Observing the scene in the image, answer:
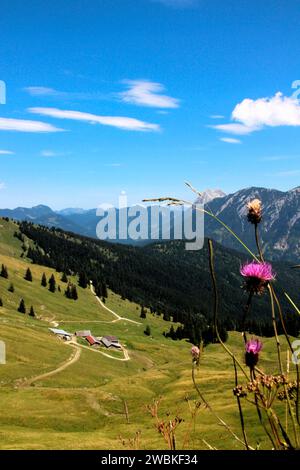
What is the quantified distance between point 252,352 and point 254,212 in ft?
4.86

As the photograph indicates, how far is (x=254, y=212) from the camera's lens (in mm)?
4949

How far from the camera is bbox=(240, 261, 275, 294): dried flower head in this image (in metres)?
4.55

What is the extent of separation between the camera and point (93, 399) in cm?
7425

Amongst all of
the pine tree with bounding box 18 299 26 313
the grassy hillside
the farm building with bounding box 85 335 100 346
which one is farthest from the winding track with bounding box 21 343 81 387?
the pine tree with bounding box 18 299 26 313

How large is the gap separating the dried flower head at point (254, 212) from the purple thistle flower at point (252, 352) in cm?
128

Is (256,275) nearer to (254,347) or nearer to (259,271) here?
(259,271)

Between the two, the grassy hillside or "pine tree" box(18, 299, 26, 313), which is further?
"pine tree" box(18, 299, 26, 313)

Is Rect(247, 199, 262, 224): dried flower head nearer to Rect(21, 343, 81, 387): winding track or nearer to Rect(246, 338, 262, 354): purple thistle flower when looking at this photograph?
Rect(246, 338, 262, 354): purple thistle flower

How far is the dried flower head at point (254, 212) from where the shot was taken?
493 centimetres

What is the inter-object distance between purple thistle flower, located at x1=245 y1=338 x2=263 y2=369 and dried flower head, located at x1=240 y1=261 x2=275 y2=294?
1.78 feet

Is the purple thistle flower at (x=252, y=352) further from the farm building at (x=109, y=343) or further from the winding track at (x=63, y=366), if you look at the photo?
the farm building at (x=109, y=343)

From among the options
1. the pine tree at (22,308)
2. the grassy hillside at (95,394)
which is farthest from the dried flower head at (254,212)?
the pine tree at (22,308)
